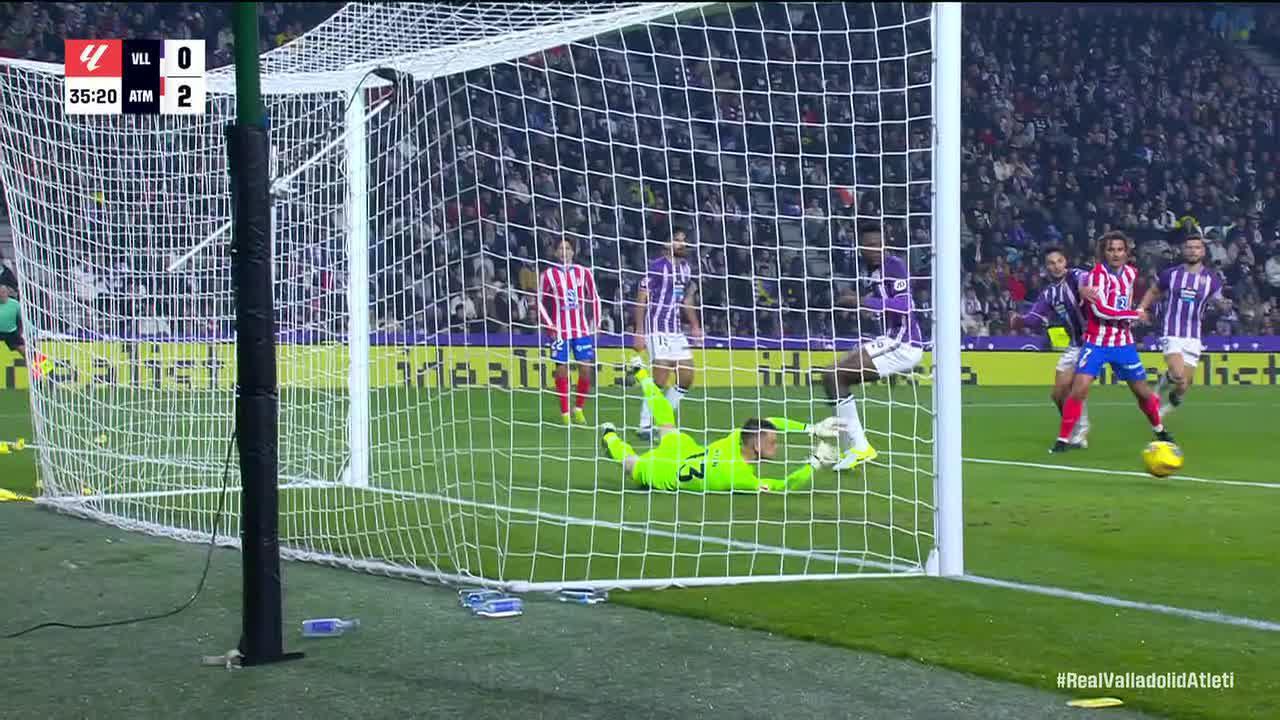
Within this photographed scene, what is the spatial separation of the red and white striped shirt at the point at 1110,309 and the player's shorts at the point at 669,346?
350cm

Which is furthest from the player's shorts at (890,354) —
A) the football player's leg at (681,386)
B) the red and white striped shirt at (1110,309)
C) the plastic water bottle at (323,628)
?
the plastic water bottle at (323,628)

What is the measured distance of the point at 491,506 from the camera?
8461 millimetres

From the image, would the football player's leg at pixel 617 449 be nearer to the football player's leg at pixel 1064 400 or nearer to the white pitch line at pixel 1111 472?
the white pitch line at pixel 1111 472

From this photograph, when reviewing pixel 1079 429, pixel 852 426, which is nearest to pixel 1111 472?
pixel 1079 429

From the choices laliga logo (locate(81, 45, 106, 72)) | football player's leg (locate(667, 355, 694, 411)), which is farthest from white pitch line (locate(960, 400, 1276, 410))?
laliga logo (locate(81, 45, 106, 72))

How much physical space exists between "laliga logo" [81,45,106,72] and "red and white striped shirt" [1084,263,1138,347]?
26.4 ft

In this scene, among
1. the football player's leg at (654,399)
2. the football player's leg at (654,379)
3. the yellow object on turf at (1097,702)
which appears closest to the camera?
the yellow object on turf at (1097,702)

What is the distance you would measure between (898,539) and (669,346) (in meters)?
5.61

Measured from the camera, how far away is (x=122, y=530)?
27.6 feet

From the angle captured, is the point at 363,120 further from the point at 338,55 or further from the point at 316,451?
the point at 316,451

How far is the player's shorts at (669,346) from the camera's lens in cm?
1287

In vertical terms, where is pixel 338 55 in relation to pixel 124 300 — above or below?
above

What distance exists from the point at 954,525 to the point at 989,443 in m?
7.43

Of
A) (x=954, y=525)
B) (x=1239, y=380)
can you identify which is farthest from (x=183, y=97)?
(x=1239, y=380)
